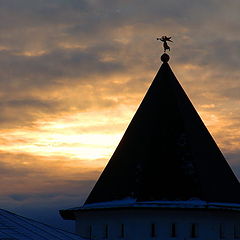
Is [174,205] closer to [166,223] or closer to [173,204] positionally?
[173,204]

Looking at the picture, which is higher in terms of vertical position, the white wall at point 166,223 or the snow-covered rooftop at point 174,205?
the snow-covered rooftop at point 174,205

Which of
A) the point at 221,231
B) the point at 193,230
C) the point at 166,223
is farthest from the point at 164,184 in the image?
the point at 221,231

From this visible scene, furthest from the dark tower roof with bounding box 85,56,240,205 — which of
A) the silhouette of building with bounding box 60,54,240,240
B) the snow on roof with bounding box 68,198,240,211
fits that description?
the snow on roof with bounding box 68,198,240,211

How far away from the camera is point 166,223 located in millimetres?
24109

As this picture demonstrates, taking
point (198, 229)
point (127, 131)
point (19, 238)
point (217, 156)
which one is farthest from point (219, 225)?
point (19, 238)

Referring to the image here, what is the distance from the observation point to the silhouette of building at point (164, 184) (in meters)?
24.1

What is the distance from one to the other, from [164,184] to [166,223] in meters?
1.25

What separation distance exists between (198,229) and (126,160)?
341 centimetres

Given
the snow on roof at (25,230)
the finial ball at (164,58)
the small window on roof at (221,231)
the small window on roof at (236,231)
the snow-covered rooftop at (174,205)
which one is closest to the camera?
the snow on roof at (25,230)

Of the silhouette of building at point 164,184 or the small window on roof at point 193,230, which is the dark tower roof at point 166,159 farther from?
the small window on roof at point 193,230

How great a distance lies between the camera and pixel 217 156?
26.3 m

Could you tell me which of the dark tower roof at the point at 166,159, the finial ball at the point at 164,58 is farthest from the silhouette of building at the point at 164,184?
the finial ball at the point at 164,58

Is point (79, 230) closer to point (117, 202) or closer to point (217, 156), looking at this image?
point (117, 202)

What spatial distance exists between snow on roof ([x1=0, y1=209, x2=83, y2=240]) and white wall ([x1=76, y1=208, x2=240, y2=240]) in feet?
8.95
